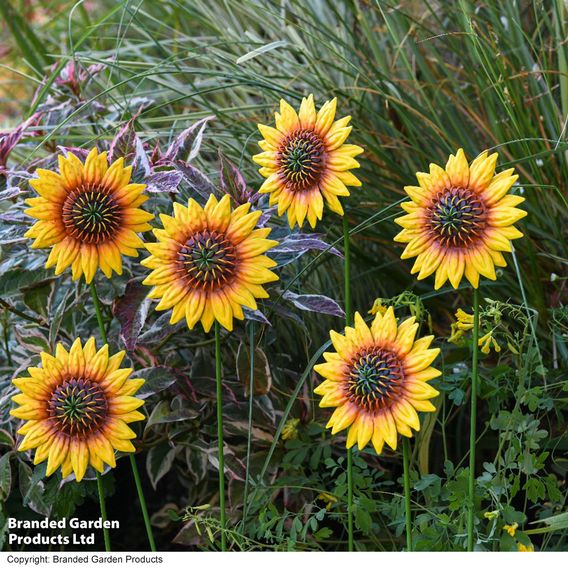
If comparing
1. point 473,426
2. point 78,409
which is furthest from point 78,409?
point 473,426

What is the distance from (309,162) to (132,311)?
323 millimetres

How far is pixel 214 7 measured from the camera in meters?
1.86

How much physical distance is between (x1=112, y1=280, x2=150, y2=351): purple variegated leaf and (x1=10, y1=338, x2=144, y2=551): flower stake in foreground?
0.14m

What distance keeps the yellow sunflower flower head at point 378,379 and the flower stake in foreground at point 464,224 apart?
0.18 ft

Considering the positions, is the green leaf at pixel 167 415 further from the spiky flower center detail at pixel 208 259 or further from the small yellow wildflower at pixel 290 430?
the spiky flower center detail at pixel 208 259

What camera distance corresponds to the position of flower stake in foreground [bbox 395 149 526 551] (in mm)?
825

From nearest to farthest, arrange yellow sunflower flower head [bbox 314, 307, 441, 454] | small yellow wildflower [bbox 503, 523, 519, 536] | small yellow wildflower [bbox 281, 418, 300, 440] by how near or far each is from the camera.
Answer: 1. yellow sunflower flower head [bbox 314, 307, 441, 454]
2. small yellow wildflower [bbox 503, 523, 519, 536]
3. small yellow wildflower [bbox 281, 418, 300, 440]

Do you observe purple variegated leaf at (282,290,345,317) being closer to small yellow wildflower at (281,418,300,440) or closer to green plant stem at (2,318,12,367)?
small yellow wildflower at (281,418,300,440)

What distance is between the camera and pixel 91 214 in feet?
2.92

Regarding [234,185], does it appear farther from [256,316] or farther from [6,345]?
[6,345]

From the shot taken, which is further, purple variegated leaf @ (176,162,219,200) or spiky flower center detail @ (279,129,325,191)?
purple variegated leaf @ (176,162,219,200)

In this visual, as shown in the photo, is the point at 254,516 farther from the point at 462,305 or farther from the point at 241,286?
the point at 462,305

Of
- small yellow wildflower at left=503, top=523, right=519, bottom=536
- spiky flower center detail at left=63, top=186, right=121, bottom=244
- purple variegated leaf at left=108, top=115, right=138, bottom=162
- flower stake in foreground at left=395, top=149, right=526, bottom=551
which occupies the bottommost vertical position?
small yellow wildflower at left=503, top=523, right=519, bottom=536

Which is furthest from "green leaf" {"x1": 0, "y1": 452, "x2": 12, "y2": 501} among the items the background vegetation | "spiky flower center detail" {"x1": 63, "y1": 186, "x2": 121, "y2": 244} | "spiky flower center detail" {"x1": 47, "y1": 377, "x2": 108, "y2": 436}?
"spiky flower center detail" {"x1": 63, "y1": 186, "x2": 121, "y2": 244}
